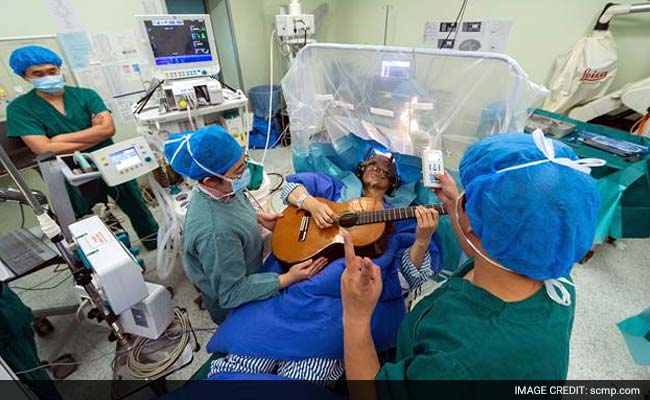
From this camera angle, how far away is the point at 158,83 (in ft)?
5.92

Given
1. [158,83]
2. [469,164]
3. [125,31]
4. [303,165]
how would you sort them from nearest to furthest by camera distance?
[469,164] → [158,83] → [303,165] → [125,31]

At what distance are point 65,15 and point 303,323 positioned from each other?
292 cm

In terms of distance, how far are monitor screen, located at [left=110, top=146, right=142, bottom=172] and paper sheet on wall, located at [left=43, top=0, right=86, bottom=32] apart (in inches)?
69.4

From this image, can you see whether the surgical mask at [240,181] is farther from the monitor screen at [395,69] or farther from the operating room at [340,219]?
the monitor screen at [395,69]

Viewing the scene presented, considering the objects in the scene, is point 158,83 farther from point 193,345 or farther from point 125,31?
point 193,345

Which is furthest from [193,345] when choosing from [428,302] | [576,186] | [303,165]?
[576,186]

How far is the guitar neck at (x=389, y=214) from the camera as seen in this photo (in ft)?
4.28

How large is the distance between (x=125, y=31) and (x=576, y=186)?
3301mm

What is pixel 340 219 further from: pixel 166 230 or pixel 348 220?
pixel 166 230

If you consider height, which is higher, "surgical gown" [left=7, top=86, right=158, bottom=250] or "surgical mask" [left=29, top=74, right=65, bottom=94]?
"surgical mask" [left=29, top=74, right=65, bottom=94]

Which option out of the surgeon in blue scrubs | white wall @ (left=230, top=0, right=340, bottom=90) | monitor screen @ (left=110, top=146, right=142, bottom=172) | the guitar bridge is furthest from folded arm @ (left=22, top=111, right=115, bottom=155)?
white wall @ (left=230, top=0, right=340, bottom=90)

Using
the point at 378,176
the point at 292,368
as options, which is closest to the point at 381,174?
the point at 378,176

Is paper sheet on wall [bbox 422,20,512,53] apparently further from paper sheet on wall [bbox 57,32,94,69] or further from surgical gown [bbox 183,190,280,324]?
paper sheet on wall [bbox 57,32,94,69]

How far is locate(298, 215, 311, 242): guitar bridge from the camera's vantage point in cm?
142
